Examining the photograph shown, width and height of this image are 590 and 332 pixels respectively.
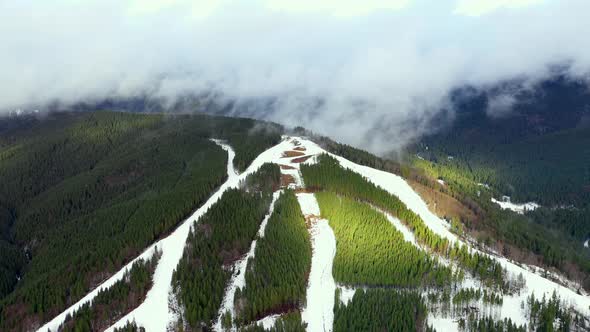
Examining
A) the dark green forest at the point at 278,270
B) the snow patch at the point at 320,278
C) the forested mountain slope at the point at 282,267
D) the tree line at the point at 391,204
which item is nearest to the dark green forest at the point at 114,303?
the forested mountain slope at the point at 282,267

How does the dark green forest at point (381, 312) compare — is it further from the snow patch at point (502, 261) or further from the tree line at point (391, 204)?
the tree line at point (391, 204)

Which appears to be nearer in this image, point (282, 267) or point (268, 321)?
point (268, 321)

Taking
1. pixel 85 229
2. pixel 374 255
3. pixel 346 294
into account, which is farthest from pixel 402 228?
pixel 85 229

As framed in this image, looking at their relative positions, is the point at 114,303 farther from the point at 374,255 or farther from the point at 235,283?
the point at 374,255

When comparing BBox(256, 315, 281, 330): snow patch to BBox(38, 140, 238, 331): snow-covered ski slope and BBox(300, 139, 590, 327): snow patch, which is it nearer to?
BBox(38, 140, 238, 331): snow-covered ski slope

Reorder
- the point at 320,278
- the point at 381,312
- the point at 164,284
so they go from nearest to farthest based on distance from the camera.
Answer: the point at 381,312, the point at 164,284, the point at 320,278

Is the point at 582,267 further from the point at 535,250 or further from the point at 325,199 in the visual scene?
the point at 325,199
